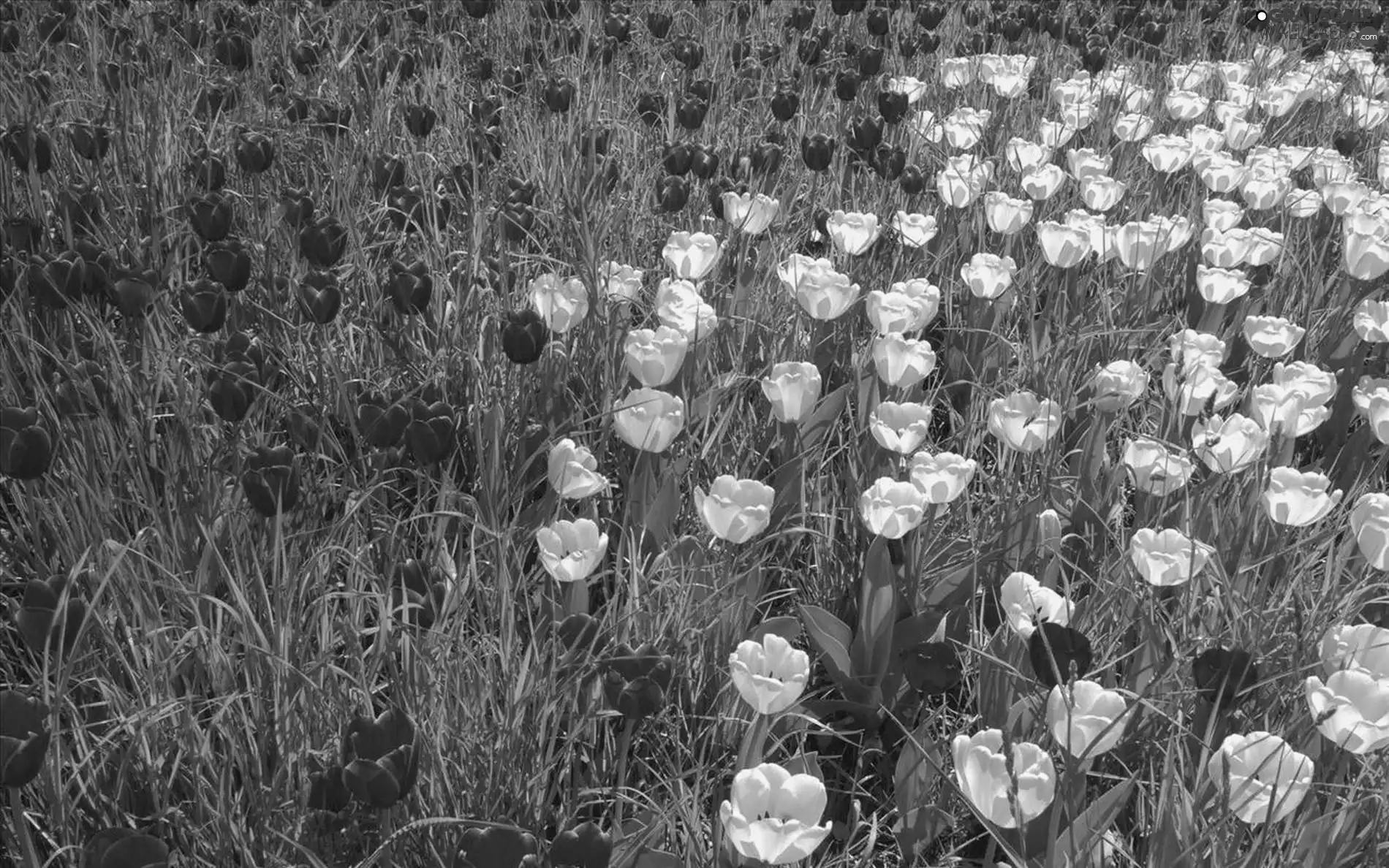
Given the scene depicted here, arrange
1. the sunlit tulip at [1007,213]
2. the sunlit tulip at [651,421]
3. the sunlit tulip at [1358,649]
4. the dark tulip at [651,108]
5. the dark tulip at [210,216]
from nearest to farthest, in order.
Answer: the sunlit tulip at [1358,649] < the sunlit tulip at [651,421] < the dark tulip at [210,216] < the sunlit tulip at [1007,213] < the dark tulip at [651,108]

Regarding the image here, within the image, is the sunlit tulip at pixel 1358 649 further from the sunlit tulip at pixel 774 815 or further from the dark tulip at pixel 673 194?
the dark tulip at pixel 673 194

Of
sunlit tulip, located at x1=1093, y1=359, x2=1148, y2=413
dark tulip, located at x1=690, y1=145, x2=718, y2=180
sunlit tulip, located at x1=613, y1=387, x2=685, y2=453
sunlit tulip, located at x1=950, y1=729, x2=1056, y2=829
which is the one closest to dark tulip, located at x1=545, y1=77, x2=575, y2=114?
dark tulip, located at x1=690, y1=145, x2=718, y2=180

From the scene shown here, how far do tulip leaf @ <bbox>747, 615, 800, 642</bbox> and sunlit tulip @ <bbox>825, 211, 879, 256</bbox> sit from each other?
1133 millimetres

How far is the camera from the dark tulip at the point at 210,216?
226 cm

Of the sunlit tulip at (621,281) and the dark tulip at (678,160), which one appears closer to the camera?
the sunlit tulip at (621,281)

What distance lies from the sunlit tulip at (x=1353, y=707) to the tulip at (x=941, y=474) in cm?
56

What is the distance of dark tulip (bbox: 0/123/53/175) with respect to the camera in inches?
100.0

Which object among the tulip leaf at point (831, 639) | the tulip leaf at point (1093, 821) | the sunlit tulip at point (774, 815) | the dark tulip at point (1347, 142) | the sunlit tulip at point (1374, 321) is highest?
the dark tulip at point (1347, 142)

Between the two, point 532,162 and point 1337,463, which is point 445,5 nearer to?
point 532,162

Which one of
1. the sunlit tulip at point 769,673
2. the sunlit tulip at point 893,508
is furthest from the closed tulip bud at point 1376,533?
the sunlit tulip at point 769,673

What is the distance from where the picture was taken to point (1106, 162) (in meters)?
3.23

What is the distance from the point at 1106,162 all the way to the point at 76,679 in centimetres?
271

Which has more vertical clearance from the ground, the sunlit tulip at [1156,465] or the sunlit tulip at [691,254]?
the sunlit tulip at [691,254]

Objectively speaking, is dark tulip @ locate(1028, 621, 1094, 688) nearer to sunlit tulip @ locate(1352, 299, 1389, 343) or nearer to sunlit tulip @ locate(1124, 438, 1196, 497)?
sunlit tulip @ locate(1124, 438, 1196, 497)
